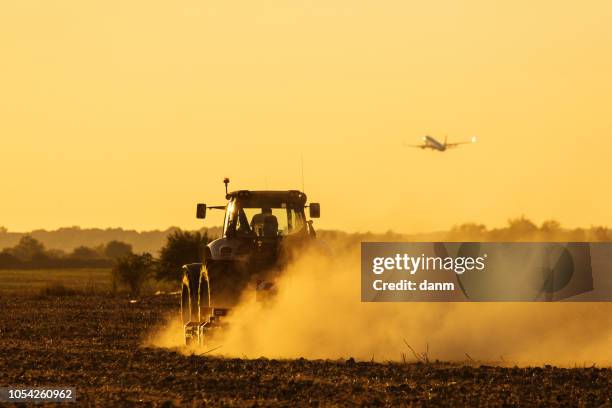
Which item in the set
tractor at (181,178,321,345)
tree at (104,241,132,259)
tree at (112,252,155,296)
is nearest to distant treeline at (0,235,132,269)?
tree at (104,241,132,259)

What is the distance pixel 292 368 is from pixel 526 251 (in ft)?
19.6

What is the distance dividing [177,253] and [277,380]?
37.6 meters

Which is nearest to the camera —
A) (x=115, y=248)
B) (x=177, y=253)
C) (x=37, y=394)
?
(x=37, y=394)

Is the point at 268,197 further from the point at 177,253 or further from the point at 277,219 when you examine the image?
the point at 177,253

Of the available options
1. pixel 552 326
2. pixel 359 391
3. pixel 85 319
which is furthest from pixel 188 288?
pixel 85 319

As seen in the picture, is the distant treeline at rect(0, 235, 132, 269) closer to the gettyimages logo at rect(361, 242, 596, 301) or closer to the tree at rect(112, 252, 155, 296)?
the tree at rect(112, 252, 155, 296)

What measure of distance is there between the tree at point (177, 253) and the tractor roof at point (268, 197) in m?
29.9

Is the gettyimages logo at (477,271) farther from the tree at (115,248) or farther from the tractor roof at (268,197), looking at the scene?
the tree at (115,248)

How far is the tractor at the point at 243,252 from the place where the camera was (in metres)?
21.8

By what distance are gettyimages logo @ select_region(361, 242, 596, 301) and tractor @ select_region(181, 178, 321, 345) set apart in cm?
138

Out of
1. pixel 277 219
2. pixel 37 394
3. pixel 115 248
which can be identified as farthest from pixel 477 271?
pixel 115 248

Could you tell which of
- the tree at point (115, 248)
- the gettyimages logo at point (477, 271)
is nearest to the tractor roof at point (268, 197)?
the gettyimages logo at point (477, 271)

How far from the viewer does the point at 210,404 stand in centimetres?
1485

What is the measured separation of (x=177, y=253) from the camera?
54.3 m
